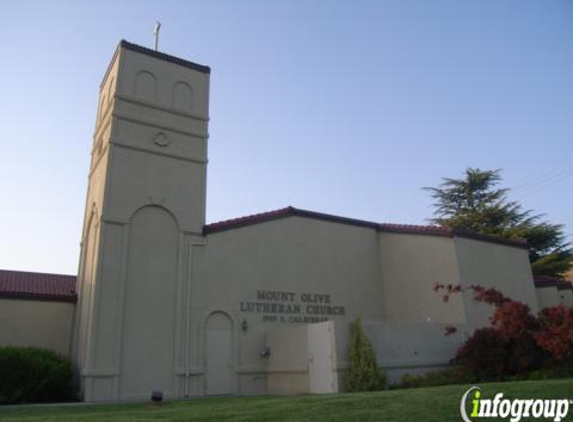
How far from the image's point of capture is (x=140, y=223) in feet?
61.3

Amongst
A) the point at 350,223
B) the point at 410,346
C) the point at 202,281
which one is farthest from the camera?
the point at 350,223

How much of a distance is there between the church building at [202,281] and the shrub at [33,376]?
69 centimetres

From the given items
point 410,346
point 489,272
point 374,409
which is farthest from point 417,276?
point 374,409

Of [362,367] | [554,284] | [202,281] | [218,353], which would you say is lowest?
[362,367]

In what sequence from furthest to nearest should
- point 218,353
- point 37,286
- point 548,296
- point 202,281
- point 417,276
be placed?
1. point 548,296
2. point 417,276
3. point 37,286
4. point 202,281
5. point 218,353

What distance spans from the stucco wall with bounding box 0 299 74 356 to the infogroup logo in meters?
16.5

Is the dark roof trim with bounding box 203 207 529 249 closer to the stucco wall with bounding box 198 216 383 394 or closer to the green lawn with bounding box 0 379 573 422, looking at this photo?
the stucco wall with bounding box 198 216 383 394

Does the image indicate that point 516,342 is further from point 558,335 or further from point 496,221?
point 496,221

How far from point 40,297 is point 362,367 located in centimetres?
1257

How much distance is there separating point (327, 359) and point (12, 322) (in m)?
11.8

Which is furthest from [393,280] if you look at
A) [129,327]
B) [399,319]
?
[129,327]

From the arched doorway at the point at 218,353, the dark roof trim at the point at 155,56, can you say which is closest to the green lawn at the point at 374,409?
the arched doorway at the point at 218,353

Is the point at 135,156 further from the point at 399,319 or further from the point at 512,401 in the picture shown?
the point at 512,401

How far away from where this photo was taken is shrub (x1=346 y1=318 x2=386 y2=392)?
1459cm
